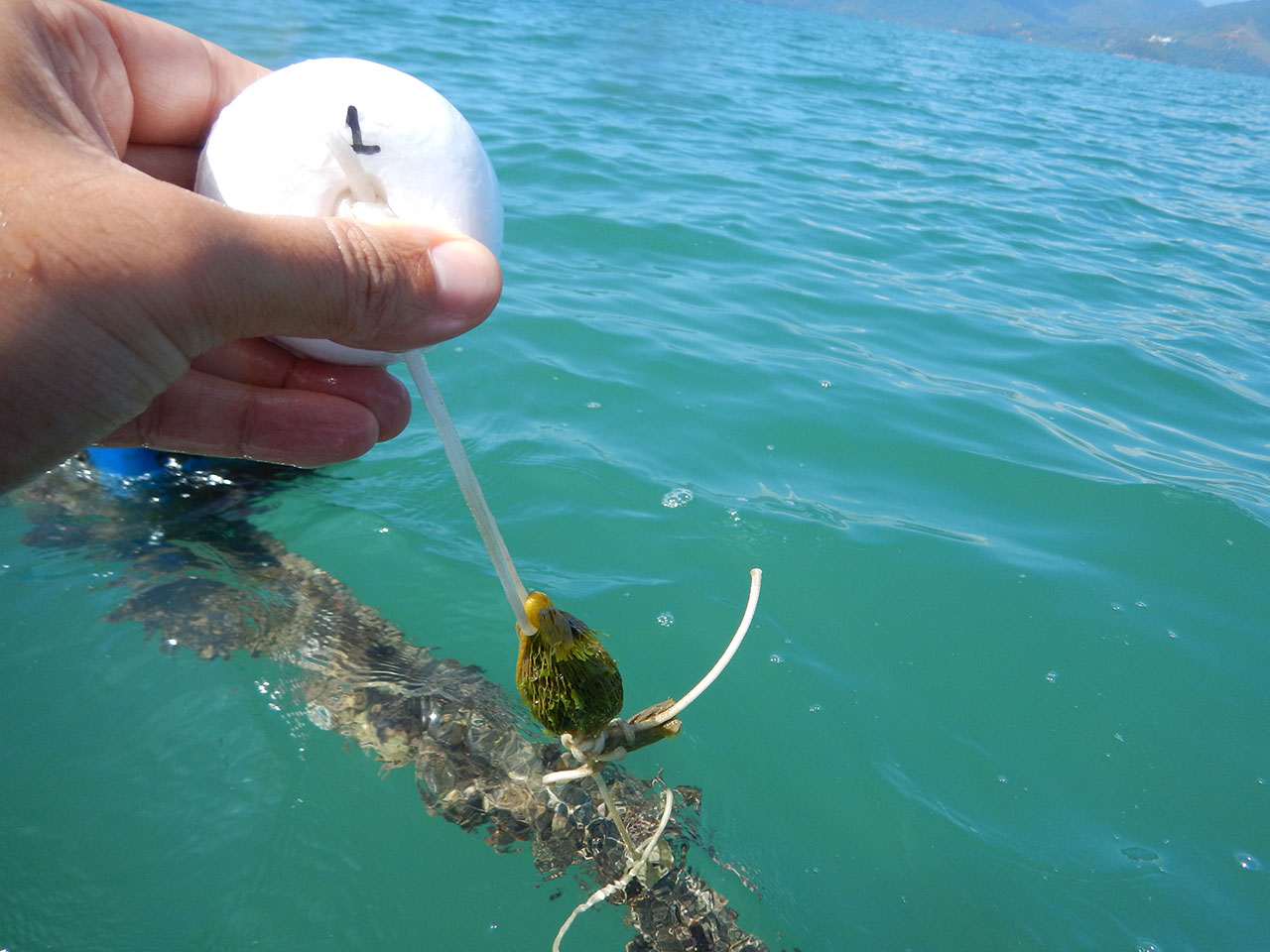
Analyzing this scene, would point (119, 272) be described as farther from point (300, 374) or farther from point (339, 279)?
point (300, 374)

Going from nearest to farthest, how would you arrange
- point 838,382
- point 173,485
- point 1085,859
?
1. point 1085,859
2. point 173,485
3. point 838,382

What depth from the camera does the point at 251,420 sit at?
2.22 metres

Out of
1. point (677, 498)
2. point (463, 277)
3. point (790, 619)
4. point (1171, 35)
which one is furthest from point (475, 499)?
point (1171, 35)

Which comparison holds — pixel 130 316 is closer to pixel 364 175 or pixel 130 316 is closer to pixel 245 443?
pixel 364 175

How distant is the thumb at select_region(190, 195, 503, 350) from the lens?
4.59ft

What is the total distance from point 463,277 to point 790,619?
2366mm

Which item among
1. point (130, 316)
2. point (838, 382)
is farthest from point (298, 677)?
point (838, 382)

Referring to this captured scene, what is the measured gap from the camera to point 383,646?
314cm

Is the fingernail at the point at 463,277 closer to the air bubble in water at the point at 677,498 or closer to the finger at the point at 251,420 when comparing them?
the finger at the point at 251,420

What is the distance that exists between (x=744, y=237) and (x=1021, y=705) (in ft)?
18.2

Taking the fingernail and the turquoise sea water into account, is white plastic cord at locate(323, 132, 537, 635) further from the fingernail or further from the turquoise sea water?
the turquoise sea water

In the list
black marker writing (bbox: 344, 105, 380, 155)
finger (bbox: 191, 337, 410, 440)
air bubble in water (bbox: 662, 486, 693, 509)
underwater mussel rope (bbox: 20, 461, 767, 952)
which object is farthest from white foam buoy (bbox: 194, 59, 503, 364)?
air bubble in water (bbox: 662, 486, 693, 509)

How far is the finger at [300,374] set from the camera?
7.06 feet

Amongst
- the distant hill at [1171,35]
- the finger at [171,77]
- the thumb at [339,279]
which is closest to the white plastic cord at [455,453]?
the thumb at [339,279]
